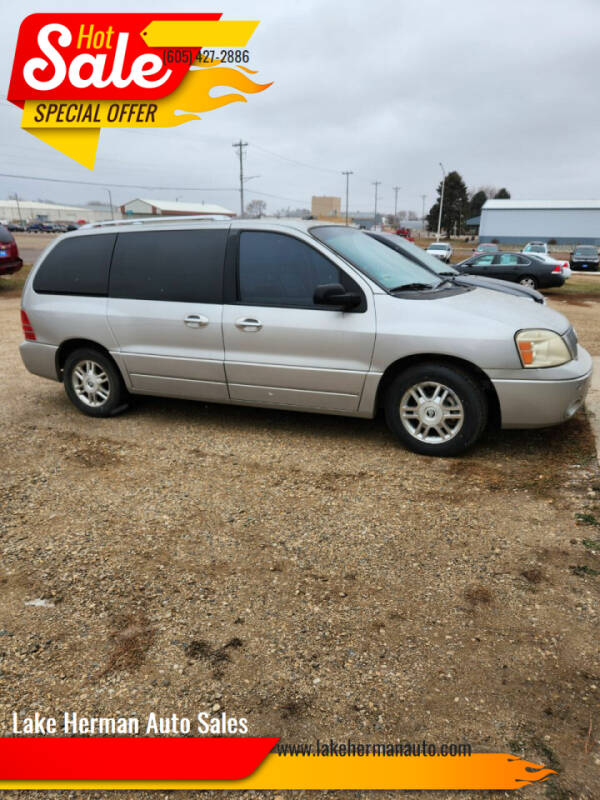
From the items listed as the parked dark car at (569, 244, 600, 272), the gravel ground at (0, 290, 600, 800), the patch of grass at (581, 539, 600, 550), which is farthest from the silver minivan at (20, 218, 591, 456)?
the parked dark car at (569, 244, 600, 272)

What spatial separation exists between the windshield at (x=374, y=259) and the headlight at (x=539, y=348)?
1.07 m

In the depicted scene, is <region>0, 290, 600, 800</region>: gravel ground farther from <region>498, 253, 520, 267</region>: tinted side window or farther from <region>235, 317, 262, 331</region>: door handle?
<region>498, 253, 520, 267</region>: tinted side window

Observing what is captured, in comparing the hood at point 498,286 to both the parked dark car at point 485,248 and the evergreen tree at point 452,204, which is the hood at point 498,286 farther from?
the evergreen tree at point 452,204

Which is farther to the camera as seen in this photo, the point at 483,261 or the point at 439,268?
the point at 483,261

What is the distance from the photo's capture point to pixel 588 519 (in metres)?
3.54

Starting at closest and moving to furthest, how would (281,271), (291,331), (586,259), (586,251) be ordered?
(291,331) < (281,271) < (586,259) < (586,251)

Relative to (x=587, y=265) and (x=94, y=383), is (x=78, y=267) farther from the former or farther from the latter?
(x=587, y=265)

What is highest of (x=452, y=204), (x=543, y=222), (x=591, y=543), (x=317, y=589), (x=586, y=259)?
(x=452, y=204)

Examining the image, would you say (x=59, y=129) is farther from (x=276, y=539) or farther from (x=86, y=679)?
(x=86, y=679)

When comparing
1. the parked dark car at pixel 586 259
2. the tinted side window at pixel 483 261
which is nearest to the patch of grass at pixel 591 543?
the tinted side window at pixel 483 261

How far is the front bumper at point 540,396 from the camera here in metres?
4.15

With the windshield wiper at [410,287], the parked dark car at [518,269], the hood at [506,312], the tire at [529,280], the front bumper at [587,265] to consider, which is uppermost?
the front bumper at [587,265]

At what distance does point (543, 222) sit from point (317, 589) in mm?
62028

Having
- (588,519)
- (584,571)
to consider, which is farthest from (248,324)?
(584,571)
